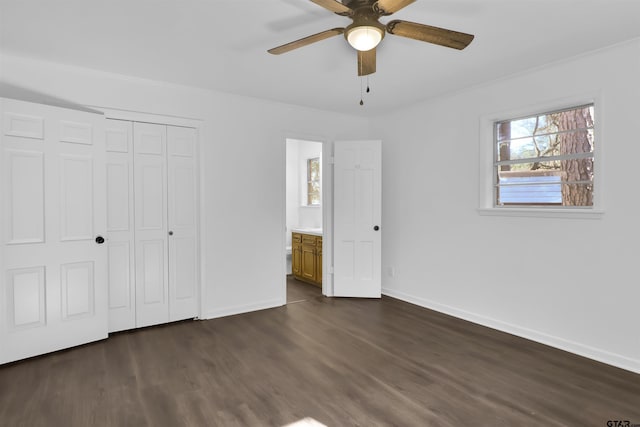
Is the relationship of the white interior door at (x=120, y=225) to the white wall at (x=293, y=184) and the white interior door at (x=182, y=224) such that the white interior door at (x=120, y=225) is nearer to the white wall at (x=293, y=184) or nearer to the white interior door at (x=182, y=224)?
the white interior door at (x=182, y=224)

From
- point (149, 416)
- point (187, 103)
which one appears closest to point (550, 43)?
point (187, 103)

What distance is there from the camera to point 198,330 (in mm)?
3641

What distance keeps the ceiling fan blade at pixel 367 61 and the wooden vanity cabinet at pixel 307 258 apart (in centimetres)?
306

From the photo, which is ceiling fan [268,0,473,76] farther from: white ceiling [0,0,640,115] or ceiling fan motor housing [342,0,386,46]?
white ceiling [0,0,640,115]

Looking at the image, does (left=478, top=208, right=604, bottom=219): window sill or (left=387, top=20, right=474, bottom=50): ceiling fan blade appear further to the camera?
(left=478, top=208, right=604, bottom=219): window sill

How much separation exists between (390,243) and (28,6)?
4246 mm

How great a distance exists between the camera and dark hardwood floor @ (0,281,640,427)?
2.18 m

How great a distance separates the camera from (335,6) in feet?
6.17

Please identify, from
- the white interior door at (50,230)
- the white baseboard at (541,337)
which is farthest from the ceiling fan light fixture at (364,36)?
the white baseboard at (541,337)

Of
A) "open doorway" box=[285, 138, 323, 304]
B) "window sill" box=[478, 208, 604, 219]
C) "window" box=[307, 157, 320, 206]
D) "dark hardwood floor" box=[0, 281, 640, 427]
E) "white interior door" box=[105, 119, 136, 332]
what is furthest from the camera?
"window" box=[307, 157, 320, 206]

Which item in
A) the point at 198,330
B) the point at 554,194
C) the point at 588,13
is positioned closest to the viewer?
the point at 588,13

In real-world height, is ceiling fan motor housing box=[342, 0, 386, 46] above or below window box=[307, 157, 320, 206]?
above

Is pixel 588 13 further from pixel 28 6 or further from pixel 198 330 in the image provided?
pixel 198 330

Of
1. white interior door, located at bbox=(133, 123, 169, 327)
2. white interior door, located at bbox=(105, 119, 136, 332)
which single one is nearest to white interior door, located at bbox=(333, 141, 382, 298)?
white interior door, located at bbox=(133, 123, 169, 327)
